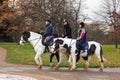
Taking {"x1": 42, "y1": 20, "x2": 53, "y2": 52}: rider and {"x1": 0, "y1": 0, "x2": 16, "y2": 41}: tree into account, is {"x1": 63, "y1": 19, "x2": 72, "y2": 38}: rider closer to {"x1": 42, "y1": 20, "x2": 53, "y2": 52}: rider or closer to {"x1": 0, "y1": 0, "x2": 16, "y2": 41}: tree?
{"x1": 42, "y1": 20, "x2": 53, "y2": 52}: rider

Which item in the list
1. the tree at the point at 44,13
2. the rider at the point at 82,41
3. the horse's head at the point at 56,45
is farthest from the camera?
the tree at the point at 44,13

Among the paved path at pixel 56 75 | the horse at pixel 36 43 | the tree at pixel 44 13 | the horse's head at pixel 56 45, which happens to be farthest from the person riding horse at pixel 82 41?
the tree at pixel 44 13

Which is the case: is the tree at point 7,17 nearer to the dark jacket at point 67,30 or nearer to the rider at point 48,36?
the dark jacket at point 67,30

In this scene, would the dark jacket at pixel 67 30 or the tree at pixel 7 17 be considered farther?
the tree at pixel 7 17

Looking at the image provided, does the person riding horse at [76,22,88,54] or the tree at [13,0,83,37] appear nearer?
the person riding horse at [76,22,88,54]

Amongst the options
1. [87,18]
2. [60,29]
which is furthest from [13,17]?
[87,18]

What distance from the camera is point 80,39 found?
20.7 m

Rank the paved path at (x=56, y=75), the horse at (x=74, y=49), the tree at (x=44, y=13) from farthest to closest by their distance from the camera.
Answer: the tree at (x=44, y=13) < the horse at (x=74, y=49) < the paved path at (x=56, y=75)

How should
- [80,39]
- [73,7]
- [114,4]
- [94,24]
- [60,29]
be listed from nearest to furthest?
[80,39] → [60,29] → [73,7] → [114,4] → [94,24]

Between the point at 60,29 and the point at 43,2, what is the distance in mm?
5100

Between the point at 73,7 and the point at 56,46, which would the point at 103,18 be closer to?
the point at 73,7

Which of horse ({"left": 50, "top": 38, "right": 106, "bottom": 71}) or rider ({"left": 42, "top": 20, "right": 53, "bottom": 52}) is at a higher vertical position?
rider ({"left": 42, "top": 20, "right": 53, "bottom": 52})

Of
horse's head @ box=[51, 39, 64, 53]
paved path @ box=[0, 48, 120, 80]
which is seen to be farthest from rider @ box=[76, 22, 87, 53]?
paved path @ box=[0, 48, 120, 80]

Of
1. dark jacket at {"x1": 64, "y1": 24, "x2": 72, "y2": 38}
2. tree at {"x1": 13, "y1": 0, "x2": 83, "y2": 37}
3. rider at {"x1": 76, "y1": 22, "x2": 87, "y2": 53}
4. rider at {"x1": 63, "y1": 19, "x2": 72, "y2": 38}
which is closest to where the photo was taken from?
rider at {"x1": 76, "y1": 22, "x2": 87, "y2": 53}
